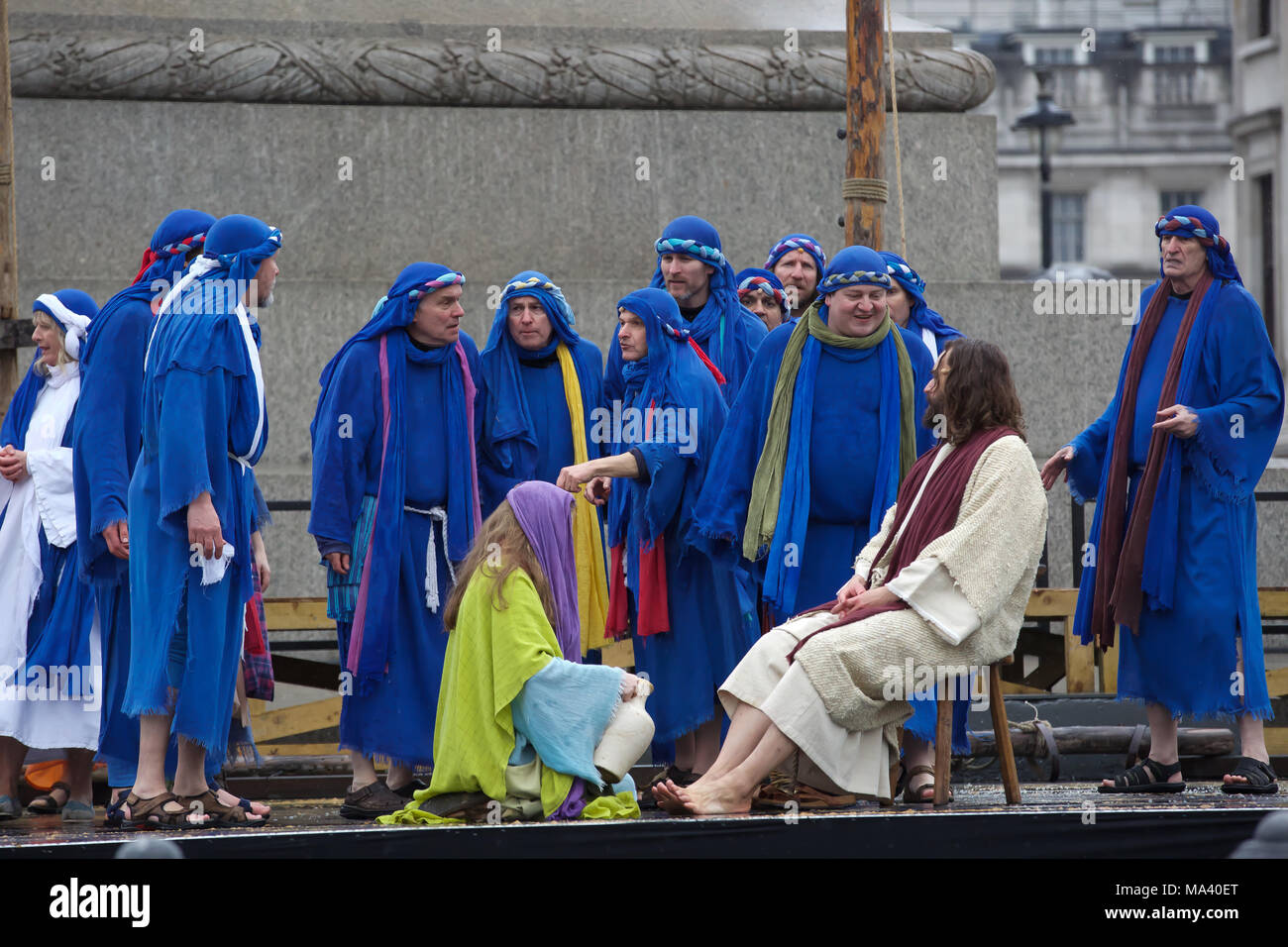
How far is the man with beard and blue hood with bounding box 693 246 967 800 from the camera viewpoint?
7.16 m

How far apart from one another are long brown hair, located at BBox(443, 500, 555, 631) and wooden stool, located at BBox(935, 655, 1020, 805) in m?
1.33

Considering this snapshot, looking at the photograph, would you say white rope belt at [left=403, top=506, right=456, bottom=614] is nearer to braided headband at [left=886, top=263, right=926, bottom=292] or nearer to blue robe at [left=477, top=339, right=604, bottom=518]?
blue robe at [left=477, top=339, right=604, bottom=518]

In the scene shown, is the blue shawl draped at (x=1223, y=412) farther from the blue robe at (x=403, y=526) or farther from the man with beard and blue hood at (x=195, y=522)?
the man with beard and blue hood at (x=195, y=522)

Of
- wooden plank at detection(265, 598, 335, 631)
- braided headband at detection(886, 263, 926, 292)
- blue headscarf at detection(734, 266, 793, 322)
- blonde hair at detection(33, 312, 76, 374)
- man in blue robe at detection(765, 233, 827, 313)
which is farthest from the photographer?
wooden plank at detection(265, 598, 335, 631)

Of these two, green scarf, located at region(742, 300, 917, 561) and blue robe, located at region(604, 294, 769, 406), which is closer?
green scarf, located at region(742, 300, 917, 561)

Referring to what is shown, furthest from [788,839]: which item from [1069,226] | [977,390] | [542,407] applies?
[1069,226]

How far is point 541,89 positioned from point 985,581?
5751mm

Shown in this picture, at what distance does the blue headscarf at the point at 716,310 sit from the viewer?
319 inches

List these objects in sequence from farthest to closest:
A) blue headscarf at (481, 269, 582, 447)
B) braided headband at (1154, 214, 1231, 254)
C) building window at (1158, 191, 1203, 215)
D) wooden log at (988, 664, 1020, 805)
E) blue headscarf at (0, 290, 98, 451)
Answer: building window at (1158, 191, 1203, 215), blue headscarf at (481, 269, 582, 447), blue headscarf at (0, 290, 98, 451), braided headband at (1154, 214, 1231, 254), wooden log at (988, 664, 1020, 805)

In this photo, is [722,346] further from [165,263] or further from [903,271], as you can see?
[165,263]

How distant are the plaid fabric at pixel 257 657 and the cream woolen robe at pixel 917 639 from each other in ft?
6.37

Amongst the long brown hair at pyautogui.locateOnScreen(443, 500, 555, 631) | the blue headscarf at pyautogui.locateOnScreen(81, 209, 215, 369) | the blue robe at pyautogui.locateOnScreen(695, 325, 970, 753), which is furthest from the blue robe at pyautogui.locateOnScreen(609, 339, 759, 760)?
the blue headscarf at pyautogui.locateOnScreen(81, 209, 215, 369)

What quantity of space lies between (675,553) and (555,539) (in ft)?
3.71

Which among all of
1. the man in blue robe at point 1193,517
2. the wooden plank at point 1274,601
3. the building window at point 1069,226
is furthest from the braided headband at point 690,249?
the building window at point 1069,226
